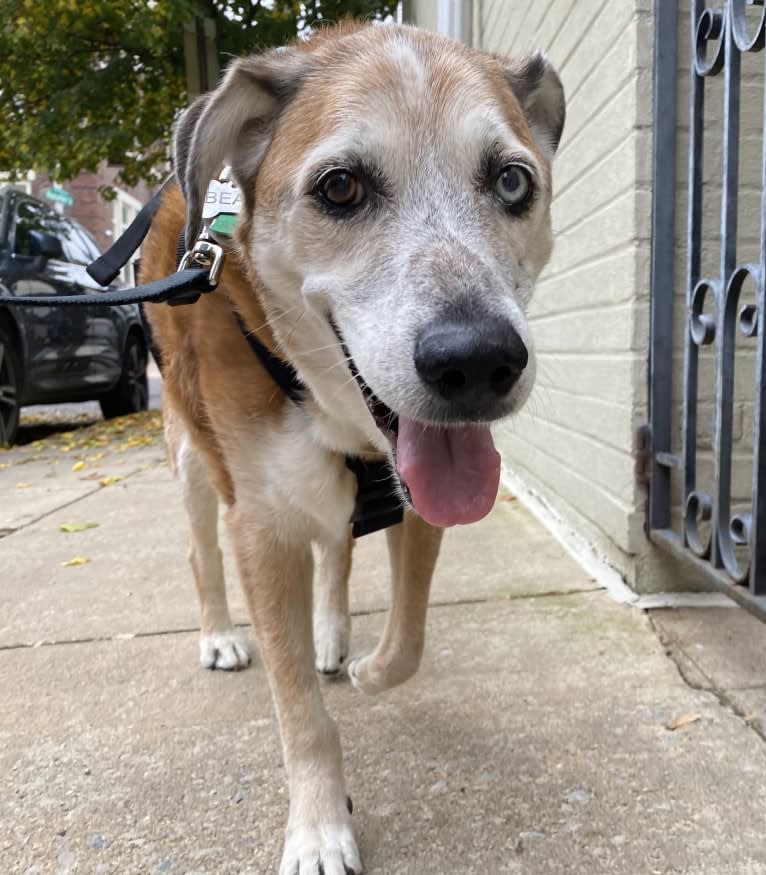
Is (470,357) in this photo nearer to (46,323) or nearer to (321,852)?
(321,852)

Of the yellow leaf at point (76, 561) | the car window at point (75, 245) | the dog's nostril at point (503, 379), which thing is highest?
the car window at point (75, 245)

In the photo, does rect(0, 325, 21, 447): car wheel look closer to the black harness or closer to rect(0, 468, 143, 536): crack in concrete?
rect(0, 468, 143, 536): crack in concrete

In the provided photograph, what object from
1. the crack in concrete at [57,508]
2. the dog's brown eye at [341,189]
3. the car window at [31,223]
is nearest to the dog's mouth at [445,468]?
the dog's brown eye at [341,189]

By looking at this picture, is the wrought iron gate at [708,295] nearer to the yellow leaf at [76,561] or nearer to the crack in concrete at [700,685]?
A: the crack in concrete at [700,685]

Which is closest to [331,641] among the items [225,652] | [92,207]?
[225,652]

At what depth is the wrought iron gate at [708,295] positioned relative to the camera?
2094mm

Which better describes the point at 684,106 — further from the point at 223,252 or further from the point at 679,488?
the point at 223,252

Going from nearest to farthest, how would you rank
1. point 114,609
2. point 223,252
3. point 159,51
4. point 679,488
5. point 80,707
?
point 223,252, point 80,707, point 679,488, point 114,609, point 159,51

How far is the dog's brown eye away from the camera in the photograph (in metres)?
1.55

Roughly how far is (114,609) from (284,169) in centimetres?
191

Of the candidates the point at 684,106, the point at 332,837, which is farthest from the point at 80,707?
the point at 684,106

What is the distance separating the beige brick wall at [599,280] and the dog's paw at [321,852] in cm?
150

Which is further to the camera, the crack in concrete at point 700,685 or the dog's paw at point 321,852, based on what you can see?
the crack in concrete at point 700,685

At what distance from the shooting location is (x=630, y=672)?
7.24 feet
